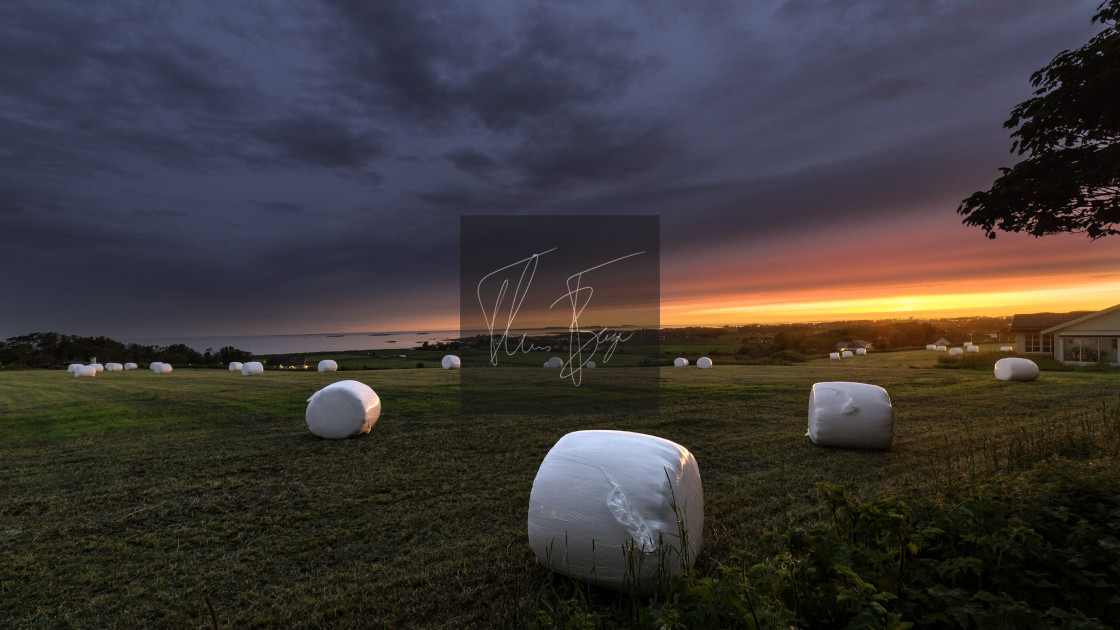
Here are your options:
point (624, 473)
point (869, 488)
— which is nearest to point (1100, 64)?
point (869, 488)

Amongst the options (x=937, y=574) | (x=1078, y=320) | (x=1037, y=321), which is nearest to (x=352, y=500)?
(x=937, y=574)

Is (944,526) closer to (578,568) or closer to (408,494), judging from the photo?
(578,568)

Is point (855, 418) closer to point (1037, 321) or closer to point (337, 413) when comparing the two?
point (337, 413)

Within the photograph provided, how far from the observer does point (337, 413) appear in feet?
38.9

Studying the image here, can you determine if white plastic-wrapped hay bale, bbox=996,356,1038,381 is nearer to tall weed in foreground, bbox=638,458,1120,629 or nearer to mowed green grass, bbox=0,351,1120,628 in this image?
mowed green grass, bbox=0,351,1120,628

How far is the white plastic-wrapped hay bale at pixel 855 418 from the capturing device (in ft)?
31.8

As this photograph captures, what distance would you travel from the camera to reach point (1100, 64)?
1246 cm

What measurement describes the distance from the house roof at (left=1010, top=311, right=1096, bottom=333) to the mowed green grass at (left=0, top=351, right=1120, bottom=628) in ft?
125

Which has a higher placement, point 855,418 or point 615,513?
point 615,513

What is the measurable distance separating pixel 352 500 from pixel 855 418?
9.67 metres

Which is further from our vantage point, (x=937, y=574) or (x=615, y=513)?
(x=615, y=513)

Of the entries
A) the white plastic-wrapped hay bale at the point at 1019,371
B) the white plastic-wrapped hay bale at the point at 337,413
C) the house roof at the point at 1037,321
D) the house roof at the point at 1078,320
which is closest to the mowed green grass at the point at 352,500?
the white plastic-wrapped hay bale at the point at 337,413

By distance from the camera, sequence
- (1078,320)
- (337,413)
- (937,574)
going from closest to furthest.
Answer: (937,574)
(337,413)
(1078,320)

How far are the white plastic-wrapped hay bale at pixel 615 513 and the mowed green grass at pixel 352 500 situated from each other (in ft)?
1.16
